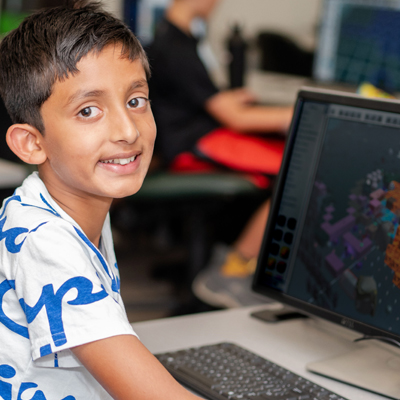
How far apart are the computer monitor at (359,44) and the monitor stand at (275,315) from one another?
1.78m

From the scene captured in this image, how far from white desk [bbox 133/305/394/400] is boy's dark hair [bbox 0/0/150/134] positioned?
1.34ft

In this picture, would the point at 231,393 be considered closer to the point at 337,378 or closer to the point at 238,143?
the point at 337,378

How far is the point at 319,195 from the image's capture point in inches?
35.3

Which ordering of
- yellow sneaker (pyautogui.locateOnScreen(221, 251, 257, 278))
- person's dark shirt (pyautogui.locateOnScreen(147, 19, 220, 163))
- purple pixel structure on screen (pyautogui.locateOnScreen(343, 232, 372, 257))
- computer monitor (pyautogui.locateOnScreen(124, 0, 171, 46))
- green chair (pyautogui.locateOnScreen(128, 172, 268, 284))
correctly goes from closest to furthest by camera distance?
purple pixel structure on screen (pyautogui.locateOnScreen(343, 232, 372, 257)), yellow sneaker (pyautogui.locateOnScreen(221, 251, 257, 278)), green chair (pyautogui.locateOnScreen(128, 172, 268, 284)), person's dark shirt (pyautogui.locateOnScreen(147, 19, 220, 163)), computer monitor (pyautogui.locateOnScreen(124, 0, 171, 46))

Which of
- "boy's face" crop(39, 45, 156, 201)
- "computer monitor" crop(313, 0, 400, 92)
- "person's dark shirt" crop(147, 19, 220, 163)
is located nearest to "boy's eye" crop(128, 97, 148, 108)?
"boy's face" crop(39, 45, 156, 201)

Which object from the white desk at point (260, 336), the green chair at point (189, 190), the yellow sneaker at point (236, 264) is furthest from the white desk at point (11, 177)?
the white desk at point (260, 336)

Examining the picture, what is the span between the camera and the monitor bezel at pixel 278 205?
2.72 feet

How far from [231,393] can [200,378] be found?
0.19 feet

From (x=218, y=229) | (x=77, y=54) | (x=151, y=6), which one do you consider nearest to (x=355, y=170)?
(x=77, y=54)

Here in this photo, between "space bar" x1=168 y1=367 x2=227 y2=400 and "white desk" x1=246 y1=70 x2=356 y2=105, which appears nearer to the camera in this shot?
"space bar" x1=168 y1=367 x2=227 y2=400

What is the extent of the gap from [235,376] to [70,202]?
0.32 m

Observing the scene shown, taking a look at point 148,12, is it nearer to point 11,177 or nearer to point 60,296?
point 11,177

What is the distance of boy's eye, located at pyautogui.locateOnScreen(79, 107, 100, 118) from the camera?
0.70 meters

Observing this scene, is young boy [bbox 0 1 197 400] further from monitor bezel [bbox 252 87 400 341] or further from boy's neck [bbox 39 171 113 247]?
monitor bezel [bbox 252 87 400 341]
